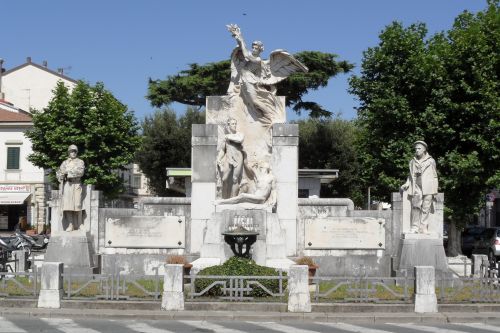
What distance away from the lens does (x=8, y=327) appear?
13.6m

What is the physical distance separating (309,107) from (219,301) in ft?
99.5

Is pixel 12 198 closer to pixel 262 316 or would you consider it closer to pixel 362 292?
pixel 362 292

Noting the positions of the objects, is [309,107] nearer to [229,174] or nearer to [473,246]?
[473,246]

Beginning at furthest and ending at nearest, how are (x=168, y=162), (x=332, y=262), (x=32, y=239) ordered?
(x=168, y=162) < (x=32, y=239) < (x=332, y=262)

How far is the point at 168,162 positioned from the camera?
50688 millimetres

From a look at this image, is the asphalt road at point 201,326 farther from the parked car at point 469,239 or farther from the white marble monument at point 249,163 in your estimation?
the parked car at point 469,239

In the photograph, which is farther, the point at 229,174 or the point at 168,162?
the point at 168,162

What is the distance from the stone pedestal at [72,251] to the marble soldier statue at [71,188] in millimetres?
349

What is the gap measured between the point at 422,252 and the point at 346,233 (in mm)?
2409

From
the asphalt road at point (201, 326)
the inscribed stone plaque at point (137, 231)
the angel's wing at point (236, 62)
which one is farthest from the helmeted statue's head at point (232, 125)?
the asphalt road at point (201, 326)

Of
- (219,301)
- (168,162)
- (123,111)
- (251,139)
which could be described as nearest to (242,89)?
(251,139)

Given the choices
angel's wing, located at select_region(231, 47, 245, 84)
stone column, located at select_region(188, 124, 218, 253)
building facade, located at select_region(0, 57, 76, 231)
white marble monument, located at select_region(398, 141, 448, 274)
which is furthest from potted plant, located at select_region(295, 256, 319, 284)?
building facade, located at select_region(0, 57, 76, 231)

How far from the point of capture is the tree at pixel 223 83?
43844 mm

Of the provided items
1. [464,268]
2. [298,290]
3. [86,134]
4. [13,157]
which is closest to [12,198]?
[13,157]
